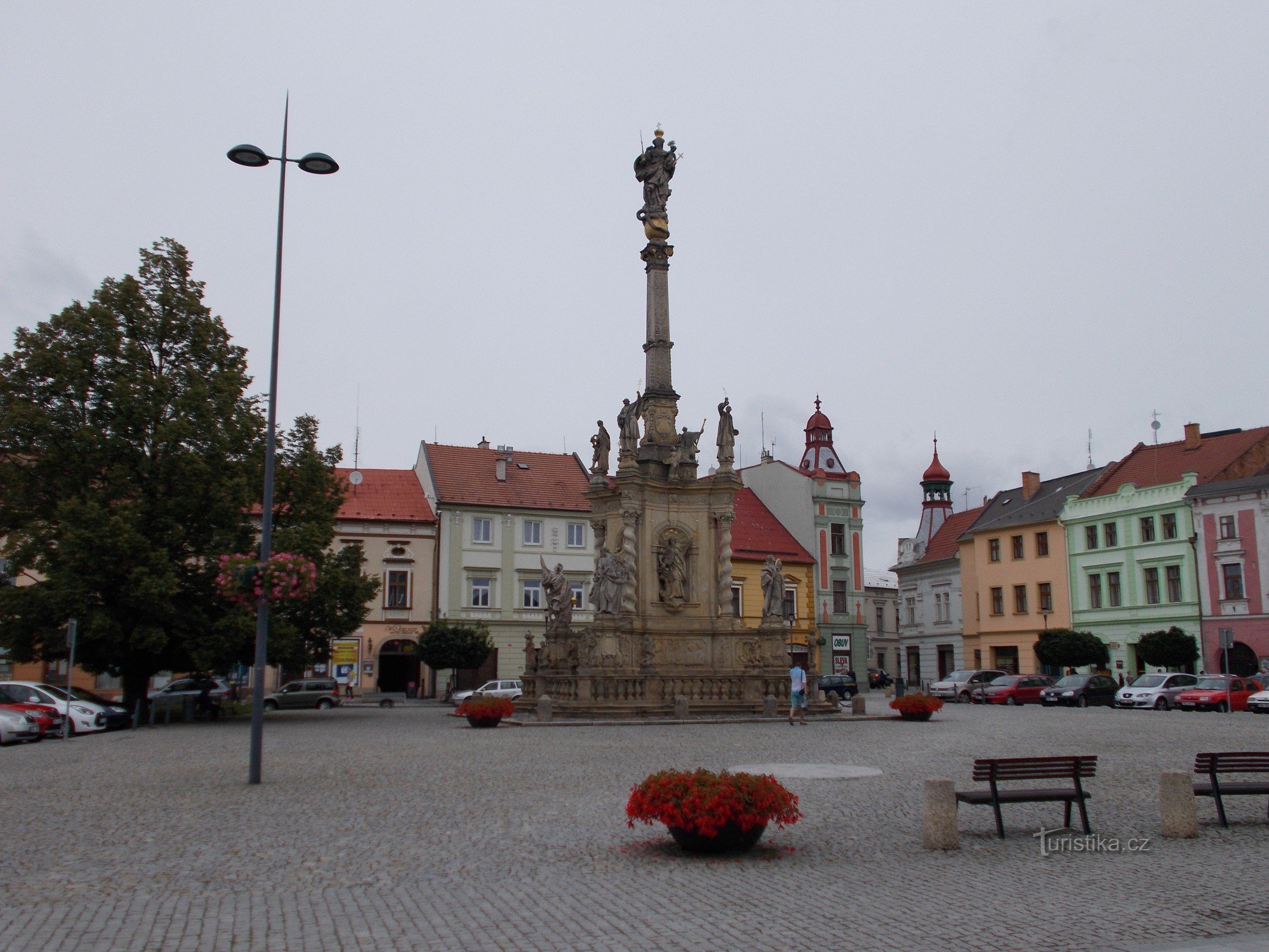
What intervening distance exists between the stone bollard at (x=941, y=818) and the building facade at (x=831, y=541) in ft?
166

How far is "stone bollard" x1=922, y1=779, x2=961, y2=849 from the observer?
9.66 metres

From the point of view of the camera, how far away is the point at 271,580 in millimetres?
14727

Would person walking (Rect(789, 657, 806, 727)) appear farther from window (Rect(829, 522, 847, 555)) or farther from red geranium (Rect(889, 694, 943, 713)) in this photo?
window (Rect(829, 522, 847, 555))

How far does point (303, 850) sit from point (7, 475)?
75.6 feet

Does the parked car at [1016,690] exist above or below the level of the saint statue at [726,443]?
below

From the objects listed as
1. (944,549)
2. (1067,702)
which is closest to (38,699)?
(1067,702)

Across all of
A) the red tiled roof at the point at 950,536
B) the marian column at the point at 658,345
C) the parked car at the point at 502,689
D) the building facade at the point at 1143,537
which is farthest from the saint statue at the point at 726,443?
the red tiled roof at the point at 950,536

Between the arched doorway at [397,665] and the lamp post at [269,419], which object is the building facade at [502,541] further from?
the lamp post at [269,419]

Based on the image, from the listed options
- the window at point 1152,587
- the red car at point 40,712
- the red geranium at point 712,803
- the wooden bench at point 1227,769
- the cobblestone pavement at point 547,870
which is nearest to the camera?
the cobblestone pavement at point 547,870

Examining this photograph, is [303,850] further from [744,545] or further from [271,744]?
[744,545]

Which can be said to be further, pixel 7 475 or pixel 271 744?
pixel 7 475

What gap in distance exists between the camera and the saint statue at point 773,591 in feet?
99.1

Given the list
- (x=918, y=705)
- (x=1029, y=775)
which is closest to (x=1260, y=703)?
(x=918, y=705)

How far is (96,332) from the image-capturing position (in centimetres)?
2889
